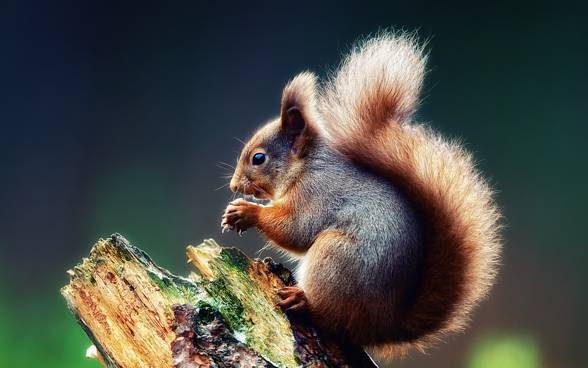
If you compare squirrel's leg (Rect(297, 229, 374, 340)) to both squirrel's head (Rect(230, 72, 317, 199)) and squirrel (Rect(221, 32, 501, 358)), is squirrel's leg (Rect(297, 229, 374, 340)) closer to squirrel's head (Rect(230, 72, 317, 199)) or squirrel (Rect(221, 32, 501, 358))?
squirrel (Rect(221, 32, 501, 358))

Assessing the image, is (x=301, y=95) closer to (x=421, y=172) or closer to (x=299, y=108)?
(x=299, y=108)

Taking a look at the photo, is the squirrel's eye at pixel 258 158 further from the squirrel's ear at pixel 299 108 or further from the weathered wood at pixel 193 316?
the weathered wood at pixel 193 316

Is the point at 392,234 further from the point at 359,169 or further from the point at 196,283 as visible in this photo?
the point at 196,283

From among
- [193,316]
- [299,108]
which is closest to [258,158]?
[299,108]

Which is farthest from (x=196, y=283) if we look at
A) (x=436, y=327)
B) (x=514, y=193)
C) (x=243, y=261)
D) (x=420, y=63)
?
(x=514, y=193)

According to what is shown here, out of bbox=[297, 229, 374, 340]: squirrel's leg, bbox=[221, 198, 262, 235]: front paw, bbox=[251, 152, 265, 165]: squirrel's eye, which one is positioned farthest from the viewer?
bbox=[251, 152, 265, 165]: squirrel's eye

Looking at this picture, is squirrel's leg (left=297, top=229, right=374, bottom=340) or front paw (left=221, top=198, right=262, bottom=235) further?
front paw (left=221, top=198, right=262, bottom=235)

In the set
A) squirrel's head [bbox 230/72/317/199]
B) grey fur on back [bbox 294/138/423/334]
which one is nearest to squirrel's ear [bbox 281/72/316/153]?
squirrel's head [bbox 230/72/317/199]

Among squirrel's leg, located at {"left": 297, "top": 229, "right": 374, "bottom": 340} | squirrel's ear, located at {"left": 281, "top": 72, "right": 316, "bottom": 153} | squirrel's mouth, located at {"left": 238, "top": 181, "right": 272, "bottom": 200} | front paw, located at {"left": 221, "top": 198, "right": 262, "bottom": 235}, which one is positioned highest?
squirrel's ear, located at {"left": 281, "top": 72, "right": 316, "bottom": 153}
